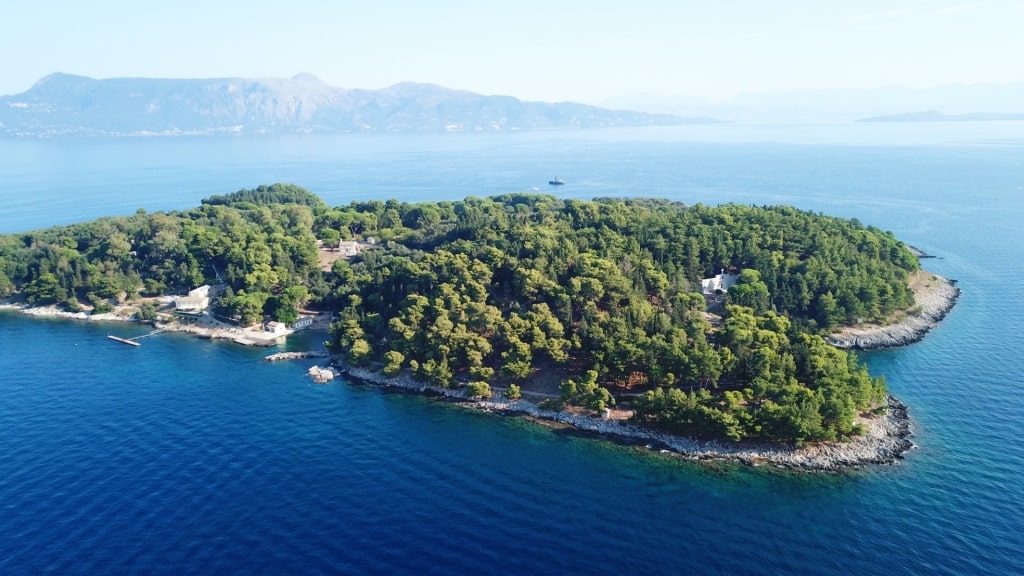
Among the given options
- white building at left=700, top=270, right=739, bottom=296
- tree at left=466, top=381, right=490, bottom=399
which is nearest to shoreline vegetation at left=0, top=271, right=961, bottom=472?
tree at left=466, top=381, right=490, bottom=399

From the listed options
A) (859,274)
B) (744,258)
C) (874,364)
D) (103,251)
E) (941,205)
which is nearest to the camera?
(874,364)

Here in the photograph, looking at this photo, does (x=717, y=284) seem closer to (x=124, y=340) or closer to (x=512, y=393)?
(x=512, y=393)

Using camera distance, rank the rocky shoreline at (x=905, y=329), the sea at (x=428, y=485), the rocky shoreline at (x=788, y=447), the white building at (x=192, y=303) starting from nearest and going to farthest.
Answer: the sea at (x=428, y=485), the rocky shoreline at (x=788, y=447), the rocky shoreline at (x=905, y=329), the white building at (x=192, y=303)

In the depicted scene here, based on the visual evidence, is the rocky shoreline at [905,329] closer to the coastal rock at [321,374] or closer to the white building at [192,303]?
the coastal rock at [321,374]

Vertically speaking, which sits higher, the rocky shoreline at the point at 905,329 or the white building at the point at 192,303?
the rocky shoreline at the point at 905,329

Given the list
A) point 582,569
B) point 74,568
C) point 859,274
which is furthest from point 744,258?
point 74,568

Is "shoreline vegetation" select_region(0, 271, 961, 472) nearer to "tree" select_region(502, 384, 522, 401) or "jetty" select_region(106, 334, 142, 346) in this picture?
"tree" select_region(502, 384, 522, 401)

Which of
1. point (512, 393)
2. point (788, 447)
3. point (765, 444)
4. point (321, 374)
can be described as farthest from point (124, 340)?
point (788, 447)

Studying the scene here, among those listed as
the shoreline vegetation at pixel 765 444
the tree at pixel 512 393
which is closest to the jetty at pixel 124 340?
the shoreline vegetation at pixel 765 444

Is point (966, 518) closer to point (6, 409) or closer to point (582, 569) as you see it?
point (582, 569)
